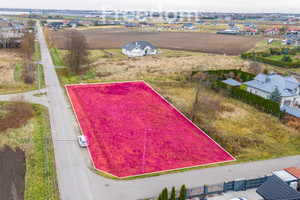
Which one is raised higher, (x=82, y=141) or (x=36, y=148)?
(x=82, y=141)

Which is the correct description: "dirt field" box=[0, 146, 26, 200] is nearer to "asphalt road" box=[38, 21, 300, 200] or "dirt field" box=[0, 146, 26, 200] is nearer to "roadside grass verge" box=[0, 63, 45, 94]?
"asphalt road" box=[38, 21, 300, 200]

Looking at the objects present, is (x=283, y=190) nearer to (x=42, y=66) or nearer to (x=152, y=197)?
(x=152, y=197)

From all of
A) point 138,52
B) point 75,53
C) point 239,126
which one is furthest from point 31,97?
point 138,52

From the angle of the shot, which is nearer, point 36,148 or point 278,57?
point 36,148

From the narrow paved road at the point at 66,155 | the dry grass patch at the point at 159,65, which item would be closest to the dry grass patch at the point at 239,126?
the dry grass patch at the point at 159,65

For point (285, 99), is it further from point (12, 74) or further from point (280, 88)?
point (12, 74)
